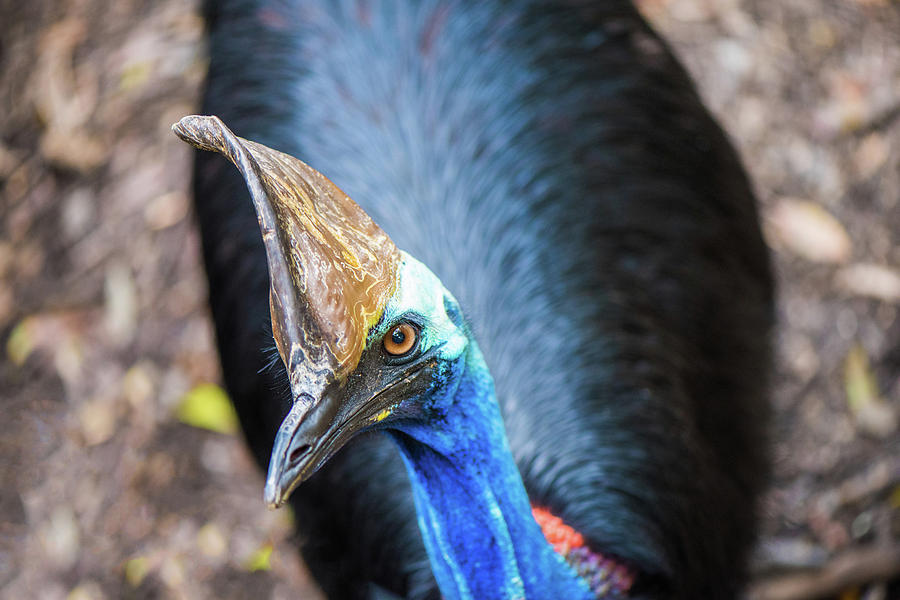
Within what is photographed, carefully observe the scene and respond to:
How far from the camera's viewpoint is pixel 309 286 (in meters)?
1.07

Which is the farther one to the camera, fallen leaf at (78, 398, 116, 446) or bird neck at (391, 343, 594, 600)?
fallen leaf at (78, 398, 116, 446)

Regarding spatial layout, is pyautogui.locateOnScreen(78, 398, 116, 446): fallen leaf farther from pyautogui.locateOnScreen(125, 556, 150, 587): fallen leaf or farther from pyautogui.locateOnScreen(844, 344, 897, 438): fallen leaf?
pyautogui.locateOnScreen(844, 344, 897, 438): fallen leaf

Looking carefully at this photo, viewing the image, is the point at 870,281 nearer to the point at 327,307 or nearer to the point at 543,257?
the point at 543,257

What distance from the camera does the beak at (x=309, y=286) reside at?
3.45ft

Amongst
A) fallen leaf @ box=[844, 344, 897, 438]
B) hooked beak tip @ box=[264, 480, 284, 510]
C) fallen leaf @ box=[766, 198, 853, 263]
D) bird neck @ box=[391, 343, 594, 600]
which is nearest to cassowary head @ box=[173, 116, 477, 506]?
hooked beak tip @ box=[264, 480, 284, 510]

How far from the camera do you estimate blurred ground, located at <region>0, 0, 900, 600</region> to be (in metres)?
2.61

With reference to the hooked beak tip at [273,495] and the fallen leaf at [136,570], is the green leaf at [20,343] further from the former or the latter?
the hooked beak tip at [273,495]

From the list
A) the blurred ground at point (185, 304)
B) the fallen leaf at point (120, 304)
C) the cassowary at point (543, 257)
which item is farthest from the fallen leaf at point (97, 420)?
the cassowary at point (543, 257)

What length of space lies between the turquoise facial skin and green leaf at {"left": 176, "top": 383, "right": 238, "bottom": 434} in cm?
152

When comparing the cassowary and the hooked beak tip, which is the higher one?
the cassowary

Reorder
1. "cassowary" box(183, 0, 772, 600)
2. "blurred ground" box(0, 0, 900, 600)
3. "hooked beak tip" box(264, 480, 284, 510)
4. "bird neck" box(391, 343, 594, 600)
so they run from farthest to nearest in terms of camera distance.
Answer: "blurred ground" box(0, 0, 900, 600), "cassowary" box(183, 0, 772, 600), "bird neck" box(391, 343, 594, 600), "hooked beak tip" box(264, 480, 284, 510)

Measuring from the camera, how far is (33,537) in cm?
274

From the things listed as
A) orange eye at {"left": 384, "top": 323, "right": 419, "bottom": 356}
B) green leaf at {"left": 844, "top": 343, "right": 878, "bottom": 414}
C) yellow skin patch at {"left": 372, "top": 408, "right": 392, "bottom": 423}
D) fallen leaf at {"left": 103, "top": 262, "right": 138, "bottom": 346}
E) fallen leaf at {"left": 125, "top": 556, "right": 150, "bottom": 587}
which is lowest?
fallen leaf at {"left": 125, "top": 556, "right": 150, "bottom": 587}

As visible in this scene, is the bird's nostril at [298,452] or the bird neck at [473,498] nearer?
the bird's nostril at [298,452]
